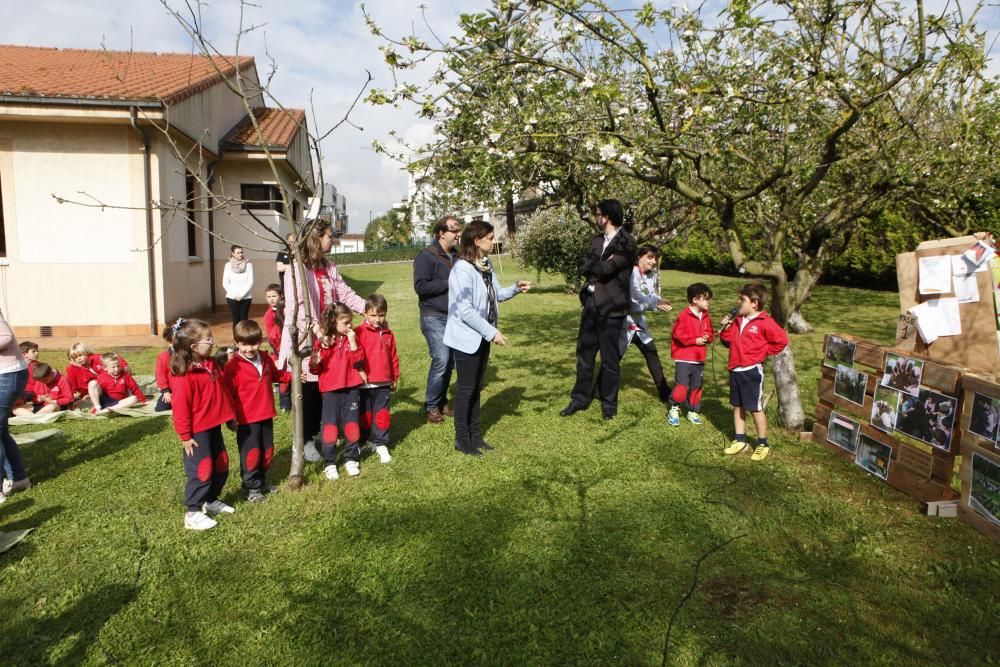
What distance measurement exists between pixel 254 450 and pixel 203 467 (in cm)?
37

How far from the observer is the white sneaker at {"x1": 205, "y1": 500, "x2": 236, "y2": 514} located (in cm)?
411

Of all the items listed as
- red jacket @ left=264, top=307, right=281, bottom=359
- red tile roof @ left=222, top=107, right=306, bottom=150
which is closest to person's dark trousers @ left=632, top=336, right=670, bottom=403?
red jacket @ left=264, top=307, right=281, bottom=359

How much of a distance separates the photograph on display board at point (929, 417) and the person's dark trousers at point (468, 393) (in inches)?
120

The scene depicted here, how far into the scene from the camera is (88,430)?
6.16 metres

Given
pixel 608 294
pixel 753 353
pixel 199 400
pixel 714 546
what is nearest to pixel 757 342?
pixel 753 353

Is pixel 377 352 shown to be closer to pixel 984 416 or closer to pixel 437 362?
pixel 437 362

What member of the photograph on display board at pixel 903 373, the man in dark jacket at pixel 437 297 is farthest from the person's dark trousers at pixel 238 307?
the photograph on display board at pixel 903 373

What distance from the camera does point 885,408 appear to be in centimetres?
459

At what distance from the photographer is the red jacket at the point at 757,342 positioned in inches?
201

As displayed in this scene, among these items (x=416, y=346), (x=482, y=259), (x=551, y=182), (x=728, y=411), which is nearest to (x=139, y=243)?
(x=416, y=346)

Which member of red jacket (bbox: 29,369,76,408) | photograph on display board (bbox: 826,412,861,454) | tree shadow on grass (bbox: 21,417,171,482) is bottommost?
tree shadow on grass (bbox: 21,417,171,482)

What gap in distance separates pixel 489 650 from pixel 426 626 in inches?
13.4

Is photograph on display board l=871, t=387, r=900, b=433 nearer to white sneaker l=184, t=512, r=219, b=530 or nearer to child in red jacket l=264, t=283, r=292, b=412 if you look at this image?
white sneaker l=184, t=512, r=219, b=530

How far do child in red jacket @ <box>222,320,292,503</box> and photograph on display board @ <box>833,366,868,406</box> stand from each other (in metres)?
4.36
